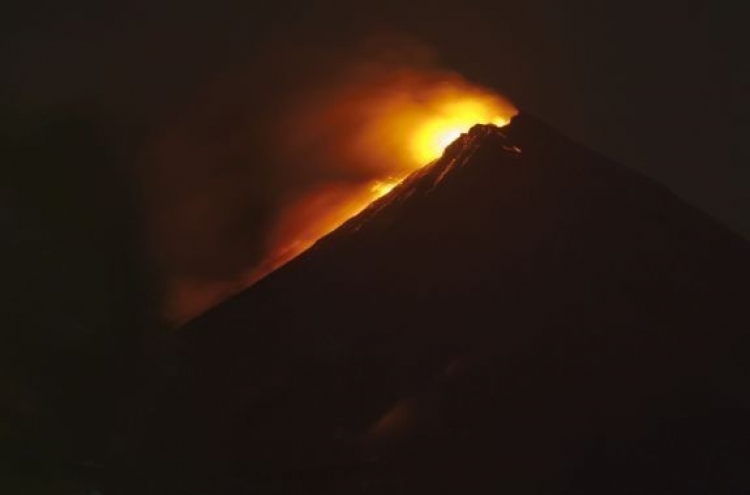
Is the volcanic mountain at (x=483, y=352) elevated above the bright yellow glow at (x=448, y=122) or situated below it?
below

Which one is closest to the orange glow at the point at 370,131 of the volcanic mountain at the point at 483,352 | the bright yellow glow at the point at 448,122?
the bright yellow glow at the point at 448,122

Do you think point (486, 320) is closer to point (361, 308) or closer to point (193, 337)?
point (361, 308)

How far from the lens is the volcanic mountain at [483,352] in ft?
6.03

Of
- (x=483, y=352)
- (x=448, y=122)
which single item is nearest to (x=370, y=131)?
(x=448, y=122)

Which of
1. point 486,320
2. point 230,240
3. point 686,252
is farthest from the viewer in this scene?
point 230,240

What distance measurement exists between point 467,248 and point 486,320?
0.64 feet

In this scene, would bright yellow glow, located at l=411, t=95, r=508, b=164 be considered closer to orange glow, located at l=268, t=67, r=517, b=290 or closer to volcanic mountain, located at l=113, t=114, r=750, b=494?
orange glow, located at l=268, t=67, r=517, b=290

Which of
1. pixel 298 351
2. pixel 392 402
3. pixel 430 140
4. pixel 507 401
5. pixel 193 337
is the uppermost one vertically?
pixel 430 140

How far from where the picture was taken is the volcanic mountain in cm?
184

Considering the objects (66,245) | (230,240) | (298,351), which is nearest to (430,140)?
(230,240)

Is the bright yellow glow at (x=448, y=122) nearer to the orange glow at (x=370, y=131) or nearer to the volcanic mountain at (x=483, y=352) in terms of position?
the orange glow at (x=370, y=131)

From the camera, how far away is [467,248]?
2205 mm

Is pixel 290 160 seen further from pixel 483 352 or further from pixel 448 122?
pixel 483 352

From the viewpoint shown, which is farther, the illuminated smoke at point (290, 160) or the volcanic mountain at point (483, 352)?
the illuminated smoke at point (290, 160)
